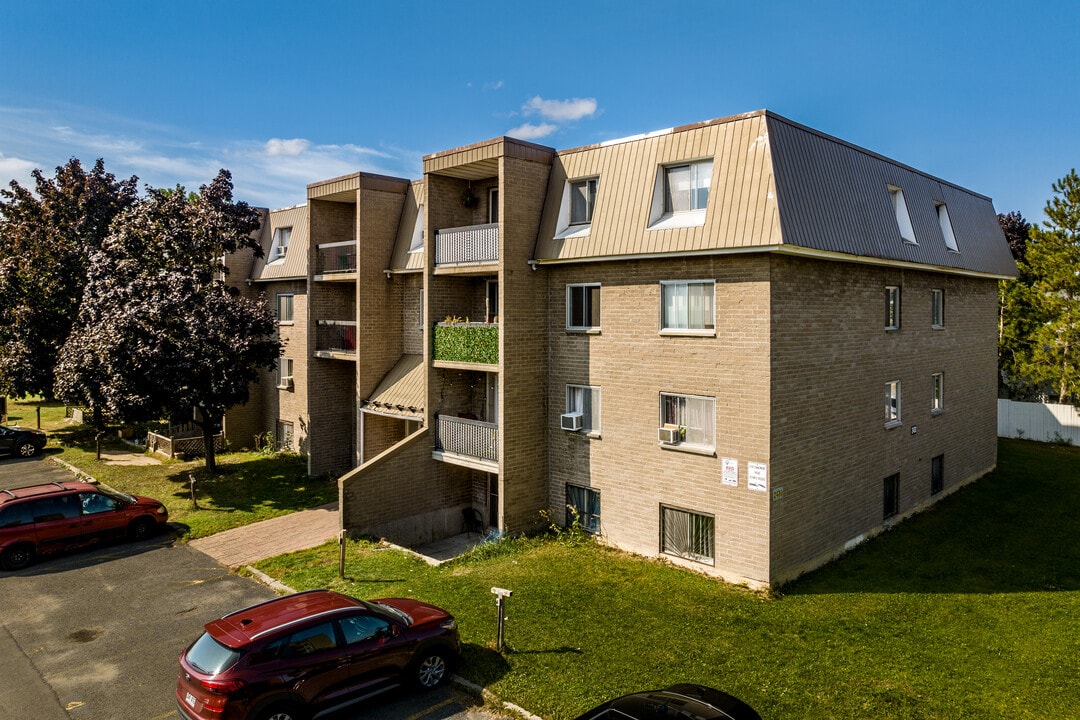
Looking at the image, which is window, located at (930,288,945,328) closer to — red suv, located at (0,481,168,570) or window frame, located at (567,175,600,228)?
window frame, located at (567,175,600,228)

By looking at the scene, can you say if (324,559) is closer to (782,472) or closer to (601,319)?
(601,319)

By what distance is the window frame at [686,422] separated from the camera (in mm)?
14258

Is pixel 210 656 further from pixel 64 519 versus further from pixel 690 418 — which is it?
pixel 64 519

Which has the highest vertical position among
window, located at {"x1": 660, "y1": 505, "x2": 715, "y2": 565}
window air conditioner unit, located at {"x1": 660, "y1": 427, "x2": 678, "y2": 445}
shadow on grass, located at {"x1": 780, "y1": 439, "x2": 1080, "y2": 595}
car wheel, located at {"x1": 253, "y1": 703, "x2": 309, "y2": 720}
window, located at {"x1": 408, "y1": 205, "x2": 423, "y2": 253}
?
window, located at {"x1": 408, "y1": 205, "x2": 423, "y2": 253}

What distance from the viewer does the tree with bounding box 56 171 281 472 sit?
20.2m

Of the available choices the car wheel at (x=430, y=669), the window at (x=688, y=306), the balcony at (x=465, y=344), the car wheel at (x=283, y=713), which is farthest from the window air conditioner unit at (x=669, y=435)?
the car wheel at (x=283, y=713)

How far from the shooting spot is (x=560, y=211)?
1666 centimetres

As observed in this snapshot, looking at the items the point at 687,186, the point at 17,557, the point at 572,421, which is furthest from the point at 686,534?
the point at 17,557

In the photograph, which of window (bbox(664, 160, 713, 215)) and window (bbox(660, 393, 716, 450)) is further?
window (bbox(664, 160, 713, 215))

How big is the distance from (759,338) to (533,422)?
6.06 m

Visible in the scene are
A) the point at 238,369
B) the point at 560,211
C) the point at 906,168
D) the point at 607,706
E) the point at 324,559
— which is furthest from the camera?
the point at 238,369

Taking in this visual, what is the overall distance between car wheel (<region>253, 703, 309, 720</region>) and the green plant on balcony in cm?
940

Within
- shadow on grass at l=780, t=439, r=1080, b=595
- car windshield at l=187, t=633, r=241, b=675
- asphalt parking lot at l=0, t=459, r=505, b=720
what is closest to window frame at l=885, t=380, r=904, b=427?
shadow on grass at l=780, t=439, r=1080, b=595

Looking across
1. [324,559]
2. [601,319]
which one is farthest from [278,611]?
[601,319]
